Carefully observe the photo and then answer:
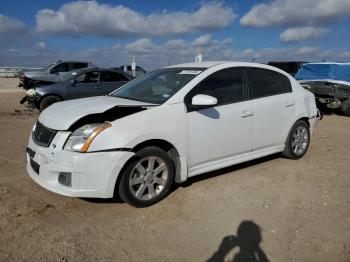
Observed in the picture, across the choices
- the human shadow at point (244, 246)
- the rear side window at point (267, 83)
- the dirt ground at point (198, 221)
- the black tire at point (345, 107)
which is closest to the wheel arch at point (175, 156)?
the dirt ground at point (198, 221)

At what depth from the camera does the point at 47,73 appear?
17094mm

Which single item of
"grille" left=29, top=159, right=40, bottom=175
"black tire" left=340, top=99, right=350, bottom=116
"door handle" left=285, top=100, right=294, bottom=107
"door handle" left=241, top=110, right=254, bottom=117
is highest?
"door handle" left=285, top=100, right=294, bottom=107

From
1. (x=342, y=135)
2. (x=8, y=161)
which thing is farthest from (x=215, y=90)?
(x=342, y=135)

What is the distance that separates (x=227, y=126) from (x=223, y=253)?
194 centimetres

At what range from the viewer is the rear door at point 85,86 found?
11969mm

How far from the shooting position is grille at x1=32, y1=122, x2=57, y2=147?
412cm

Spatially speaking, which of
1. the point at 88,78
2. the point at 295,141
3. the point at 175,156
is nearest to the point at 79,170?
the point at 175,156

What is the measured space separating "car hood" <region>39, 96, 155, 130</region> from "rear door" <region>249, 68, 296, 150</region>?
1.80 meters

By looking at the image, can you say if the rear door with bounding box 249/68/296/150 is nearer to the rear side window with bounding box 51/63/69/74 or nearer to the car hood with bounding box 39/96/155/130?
the car hood with bounding box 39/96/155/130

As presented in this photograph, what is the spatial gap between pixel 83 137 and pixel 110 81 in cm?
896

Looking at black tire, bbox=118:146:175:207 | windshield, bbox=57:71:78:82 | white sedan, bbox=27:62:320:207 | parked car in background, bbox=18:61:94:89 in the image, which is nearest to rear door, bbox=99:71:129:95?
windshield, bbox=57:71:78:82

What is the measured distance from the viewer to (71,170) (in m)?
3.86

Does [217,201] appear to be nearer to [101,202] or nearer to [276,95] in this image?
[101,202]

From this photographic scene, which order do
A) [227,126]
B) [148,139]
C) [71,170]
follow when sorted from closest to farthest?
[71,170] < [148,139] < [227,126]
